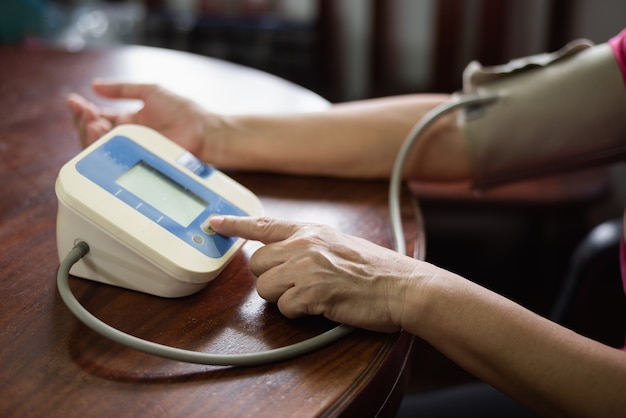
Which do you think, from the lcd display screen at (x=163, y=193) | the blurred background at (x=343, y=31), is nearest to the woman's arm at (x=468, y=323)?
the lcd display screen at (x=163, y=193)

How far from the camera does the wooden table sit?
0.59 metres

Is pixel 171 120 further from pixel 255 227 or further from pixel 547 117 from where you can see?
pixel 547 117

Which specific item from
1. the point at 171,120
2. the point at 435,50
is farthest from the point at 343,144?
the point at 435,50

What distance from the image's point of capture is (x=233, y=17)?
7.14 feet

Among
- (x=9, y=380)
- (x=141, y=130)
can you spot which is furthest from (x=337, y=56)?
(x=9, y=380)

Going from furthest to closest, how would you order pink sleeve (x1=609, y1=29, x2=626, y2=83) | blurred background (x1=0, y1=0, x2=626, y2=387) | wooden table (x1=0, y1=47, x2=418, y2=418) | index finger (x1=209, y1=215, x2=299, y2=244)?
blurred background (x1=0, y1=0, x2=626, y2=387) → pink sleeve (x1=609, y1=29, x2=626, y2=83) → index finger (x1=209, y1=215, x2=299, y2=244) → wooden table (x1=0, y1=47, x2=418, y2=418)

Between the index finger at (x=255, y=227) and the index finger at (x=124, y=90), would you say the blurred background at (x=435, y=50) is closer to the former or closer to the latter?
→ the index finger at (x=124, y=90)

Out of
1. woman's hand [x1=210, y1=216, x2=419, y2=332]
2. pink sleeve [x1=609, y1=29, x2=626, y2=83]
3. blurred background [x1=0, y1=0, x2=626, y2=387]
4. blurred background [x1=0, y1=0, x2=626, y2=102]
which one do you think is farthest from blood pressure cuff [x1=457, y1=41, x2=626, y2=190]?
blurred background [x1=0, y1=0, x2=626, y2=102]

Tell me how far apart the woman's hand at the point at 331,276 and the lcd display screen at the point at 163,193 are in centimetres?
9

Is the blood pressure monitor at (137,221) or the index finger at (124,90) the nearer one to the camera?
the blood pressure monitor at (137,221)

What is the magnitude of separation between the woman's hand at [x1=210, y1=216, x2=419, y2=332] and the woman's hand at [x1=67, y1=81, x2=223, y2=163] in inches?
10.4

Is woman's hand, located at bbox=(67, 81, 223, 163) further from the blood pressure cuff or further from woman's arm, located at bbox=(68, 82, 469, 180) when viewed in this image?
the blood pressure cuff

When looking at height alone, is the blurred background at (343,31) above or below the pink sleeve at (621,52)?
below

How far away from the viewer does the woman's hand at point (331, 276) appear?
660 mm
